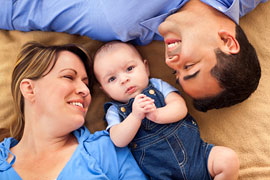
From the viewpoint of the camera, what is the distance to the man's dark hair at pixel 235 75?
4.08 ft

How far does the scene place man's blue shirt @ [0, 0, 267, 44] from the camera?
1408 millimetres

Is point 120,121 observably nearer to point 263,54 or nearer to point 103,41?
point 103,41

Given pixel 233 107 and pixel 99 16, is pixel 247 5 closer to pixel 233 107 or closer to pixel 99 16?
pixel 233 107

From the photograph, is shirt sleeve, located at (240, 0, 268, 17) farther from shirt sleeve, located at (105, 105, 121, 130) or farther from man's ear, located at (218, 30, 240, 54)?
shirt sleeve, located at (105, 105, 121, 130)

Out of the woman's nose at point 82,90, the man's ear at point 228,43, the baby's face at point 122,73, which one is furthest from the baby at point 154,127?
the man's ear at point 228,43

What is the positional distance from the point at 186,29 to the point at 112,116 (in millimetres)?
530

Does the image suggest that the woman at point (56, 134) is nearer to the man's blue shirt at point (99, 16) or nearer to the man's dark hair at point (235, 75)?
the man's blue shirt at point (99, 16)

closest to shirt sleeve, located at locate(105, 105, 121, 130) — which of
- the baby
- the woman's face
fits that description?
the baby

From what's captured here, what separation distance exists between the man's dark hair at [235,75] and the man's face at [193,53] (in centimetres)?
3

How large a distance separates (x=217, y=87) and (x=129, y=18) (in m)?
0.53

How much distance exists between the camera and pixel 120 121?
141 centimetres

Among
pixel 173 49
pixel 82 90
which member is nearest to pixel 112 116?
pixel 82 90

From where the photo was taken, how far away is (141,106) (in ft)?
4.19

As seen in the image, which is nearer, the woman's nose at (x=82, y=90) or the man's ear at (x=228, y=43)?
the man's ear at (x=228, y=43)
